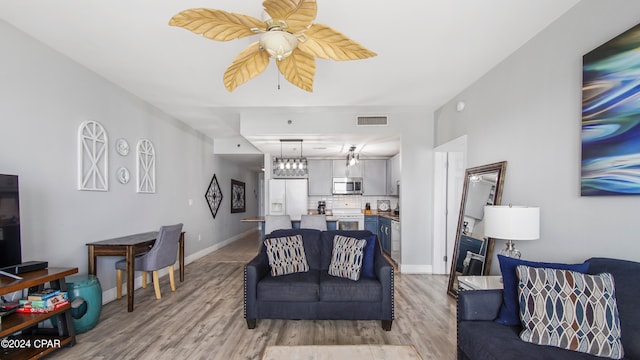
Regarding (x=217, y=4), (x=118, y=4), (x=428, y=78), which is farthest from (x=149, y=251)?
(x=428, y=78)

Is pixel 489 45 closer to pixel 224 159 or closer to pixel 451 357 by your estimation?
pixel 451 357

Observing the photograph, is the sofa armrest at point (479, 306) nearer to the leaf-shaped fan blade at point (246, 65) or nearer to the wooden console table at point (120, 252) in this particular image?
the leaf-shaped fan blade at point (246, 65)

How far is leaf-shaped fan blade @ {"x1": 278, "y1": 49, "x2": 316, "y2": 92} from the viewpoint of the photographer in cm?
208

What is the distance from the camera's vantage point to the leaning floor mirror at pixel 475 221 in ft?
9.88

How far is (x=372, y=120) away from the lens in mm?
4723

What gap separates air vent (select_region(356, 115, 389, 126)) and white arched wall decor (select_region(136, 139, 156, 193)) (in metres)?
3.18

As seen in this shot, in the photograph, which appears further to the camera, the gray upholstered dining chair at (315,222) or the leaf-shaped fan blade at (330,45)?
the gray upholstered dining chair at (315,222)

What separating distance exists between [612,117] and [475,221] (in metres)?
1.79

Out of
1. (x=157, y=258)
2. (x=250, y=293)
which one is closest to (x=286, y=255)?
(x=250, y=293)

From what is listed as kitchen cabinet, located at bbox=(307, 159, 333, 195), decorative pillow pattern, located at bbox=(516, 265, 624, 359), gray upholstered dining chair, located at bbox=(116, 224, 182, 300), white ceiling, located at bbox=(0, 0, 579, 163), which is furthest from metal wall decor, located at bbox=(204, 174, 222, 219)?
decorative pillow pattern, located at bbox=(516, 265, 624, 359)

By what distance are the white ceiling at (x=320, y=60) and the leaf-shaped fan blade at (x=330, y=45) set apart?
38 centimetres

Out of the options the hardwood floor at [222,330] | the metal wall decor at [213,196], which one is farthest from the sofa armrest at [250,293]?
the metal wall decor at [213,196]

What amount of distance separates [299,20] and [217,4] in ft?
2.59

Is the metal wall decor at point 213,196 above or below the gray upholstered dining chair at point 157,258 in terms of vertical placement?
above
